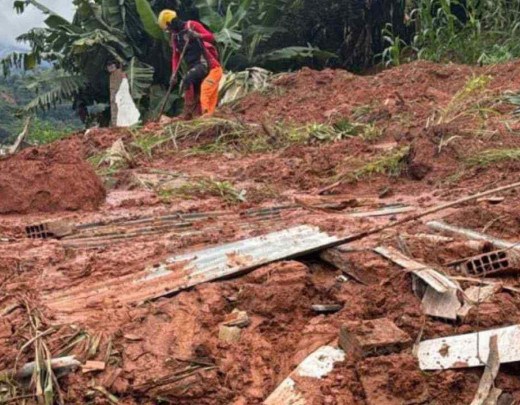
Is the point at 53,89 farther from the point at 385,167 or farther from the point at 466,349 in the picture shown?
the point at 466,349

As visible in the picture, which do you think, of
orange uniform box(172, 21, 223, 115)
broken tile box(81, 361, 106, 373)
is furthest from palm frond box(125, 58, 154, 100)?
broken tile box(81, 361, 106, 373)

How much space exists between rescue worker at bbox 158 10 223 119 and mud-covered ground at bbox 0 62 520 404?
2.05 meters

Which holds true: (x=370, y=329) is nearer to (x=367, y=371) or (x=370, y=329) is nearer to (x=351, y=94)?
(x=367, y=371)

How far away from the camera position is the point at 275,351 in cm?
249

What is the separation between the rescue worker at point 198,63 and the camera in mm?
9367

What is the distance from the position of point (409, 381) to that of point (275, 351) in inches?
20.9

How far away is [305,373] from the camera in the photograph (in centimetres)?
226

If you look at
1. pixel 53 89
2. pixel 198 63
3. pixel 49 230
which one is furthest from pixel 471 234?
pixel 53 89

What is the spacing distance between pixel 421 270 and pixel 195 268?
1.00 m

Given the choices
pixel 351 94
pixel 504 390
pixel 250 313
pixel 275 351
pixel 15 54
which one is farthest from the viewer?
pixel 15 54

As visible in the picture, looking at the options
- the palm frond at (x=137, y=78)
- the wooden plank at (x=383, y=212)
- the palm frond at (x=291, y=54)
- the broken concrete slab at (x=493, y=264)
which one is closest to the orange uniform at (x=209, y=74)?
the palm frond at (x=137, y=78)

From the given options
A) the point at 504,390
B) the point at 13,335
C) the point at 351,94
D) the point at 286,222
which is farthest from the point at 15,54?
the point at 504,390

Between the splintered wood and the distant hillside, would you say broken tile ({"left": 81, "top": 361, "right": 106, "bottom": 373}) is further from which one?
the distant hillside

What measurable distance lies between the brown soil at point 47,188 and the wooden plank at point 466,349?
3411 millimetres
